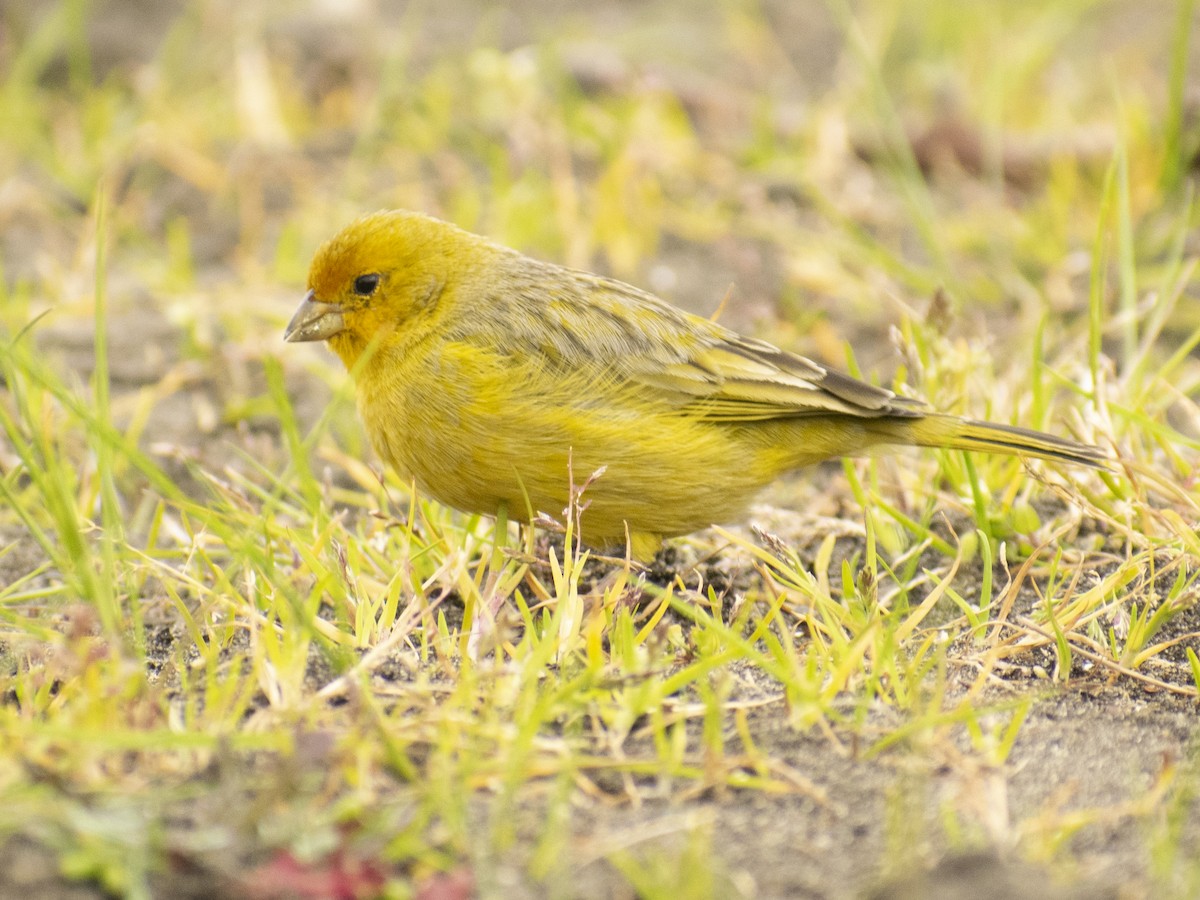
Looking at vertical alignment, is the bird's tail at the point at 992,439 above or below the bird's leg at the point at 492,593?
above

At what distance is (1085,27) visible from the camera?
9.48 meters

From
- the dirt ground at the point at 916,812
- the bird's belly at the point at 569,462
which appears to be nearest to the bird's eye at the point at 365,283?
the bird's belly at the point at 569,462

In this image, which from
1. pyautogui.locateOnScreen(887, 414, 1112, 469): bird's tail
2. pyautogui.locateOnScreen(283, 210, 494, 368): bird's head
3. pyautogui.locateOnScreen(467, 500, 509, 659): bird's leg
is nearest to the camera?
pyautogui.locateOnScreen(467, 500, 509, 659): bird's leg

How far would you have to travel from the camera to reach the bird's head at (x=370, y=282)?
4.29 m

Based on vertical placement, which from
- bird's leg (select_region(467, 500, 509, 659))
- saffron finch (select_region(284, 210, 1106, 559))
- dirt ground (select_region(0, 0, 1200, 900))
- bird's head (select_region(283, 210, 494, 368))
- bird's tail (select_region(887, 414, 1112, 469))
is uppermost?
bird's head (select_region(283, 210, 494, 368))

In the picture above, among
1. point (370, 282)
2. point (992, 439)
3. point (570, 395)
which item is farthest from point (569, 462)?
point (992, 439)

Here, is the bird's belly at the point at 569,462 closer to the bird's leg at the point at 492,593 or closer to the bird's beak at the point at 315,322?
the bird's leg at the point at 492,593

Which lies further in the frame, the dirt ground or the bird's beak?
the bird's beak

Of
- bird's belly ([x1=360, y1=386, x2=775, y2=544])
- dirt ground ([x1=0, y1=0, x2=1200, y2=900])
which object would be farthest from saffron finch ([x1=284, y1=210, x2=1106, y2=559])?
dirt ground ([x1=0, y1=0, x2=1200, y2=900])

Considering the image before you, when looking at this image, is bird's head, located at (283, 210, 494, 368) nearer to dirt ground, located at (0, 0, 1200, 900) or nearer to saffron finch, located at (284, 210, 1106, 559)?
saffron finch, located at (284, 210, 1106, 559)

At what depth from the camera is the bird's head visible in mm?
4289

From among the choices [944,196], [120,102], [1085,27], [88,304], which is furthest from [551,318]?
[1085,27]

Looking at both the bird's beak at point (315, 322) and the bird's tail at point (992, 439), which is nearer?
the bird's tail at point (992, 439)

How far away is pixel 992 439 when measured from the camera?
3965 mm
